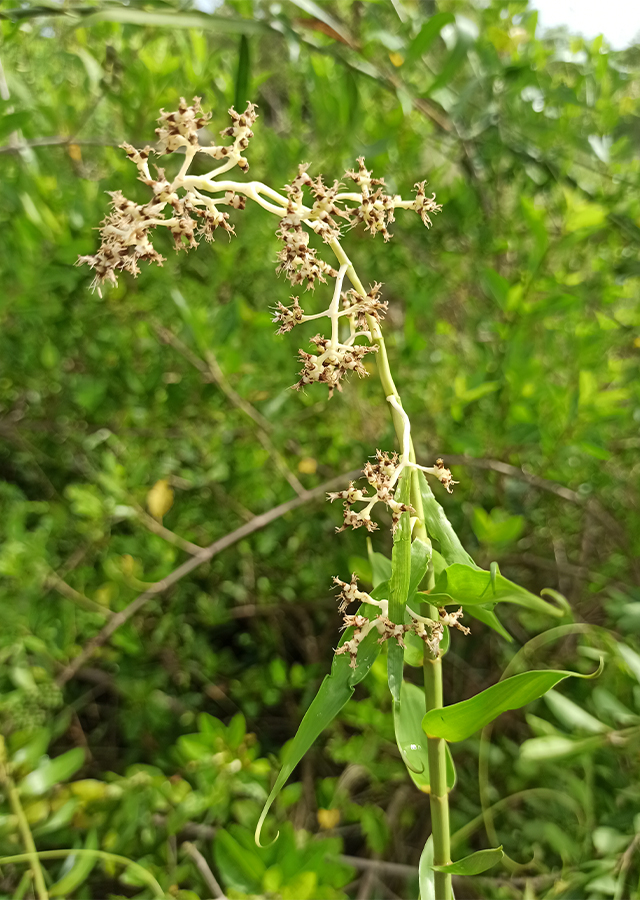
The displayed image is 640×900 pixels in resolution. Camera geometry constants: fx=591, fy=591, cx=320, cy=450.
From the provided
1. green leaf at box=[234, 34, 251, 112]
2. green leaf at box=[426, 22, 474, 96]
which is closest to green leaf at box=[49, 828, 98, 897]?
green leaf at box=[234, 34, 251, 112]

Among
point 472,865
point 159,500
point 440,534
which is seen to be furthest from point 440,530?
point 159,500

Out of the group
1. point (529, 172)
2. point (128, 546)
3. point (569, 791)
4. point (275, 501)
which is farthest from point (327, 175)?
point (569, 791)

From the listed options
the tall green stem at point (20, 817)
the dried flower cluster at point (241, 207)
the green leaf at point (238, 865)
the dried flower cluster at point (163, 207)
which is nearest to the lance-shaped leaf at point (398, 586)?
the dried flower cluster at point (241, 207)

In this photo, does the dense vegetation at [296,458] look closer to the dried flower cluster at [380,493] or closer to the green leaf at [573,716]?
the green leaf at [573,716]

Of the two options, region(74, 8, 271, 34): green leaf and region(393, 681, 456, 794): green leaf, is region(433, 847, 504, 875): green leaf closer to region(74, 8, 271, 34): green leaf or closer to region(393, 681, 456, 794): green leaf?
region(393, 681, 456, 794): green leaf

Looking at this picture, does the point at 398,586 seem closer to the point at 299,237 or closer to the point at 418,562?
the point at 418,562
